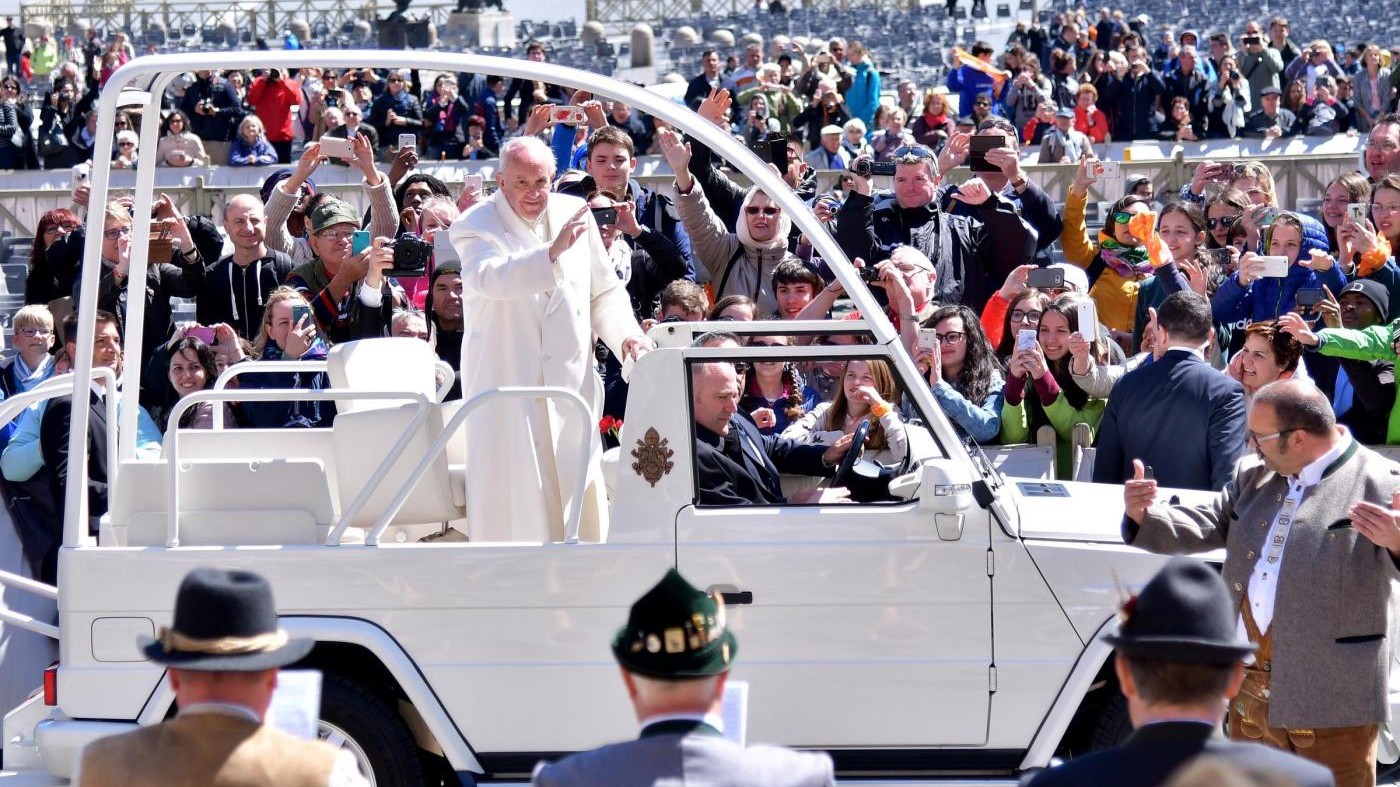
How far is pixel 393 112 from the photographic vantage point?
2078 centimetres

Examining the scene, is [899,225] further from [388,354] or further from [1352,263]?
[388,354]

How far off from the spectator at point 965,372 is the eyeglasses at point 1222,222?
138 inches

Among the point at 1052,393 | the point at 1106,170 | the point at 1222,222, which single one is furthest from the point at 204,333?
the point at 1222,222

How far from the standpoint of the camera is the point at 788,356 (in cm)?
645

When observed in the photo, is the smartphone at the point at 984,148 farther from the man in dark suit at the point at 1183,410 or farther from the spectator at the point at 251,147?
the spectator at the point at 251,147

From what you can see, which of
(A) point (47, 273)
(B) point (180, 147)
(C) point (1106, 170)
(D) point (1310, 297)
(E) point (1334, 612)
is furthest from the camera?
(B) point (180, 147)

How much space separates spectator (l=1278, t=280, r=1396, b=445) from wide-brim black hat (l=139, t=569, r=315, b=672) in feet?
19.9

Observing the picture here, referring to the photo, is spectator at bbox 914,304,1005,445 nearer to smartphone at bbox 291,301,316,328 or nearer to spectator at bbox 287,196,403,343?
spectator at bbox 287,196,403,343

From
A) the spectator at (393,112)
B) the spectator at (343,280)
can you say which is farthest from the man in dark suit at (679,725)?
the spectator at (393,112)

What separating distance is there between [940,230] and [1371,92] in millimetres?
12025

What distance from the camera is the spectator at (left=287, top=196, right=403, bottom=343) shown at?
32.6 ft

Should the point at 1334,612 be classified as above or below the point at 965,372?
below

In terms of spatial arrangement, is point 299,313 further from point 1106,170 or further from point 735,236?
point 1106,170

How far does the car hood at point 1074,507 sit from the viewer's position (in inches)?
255
